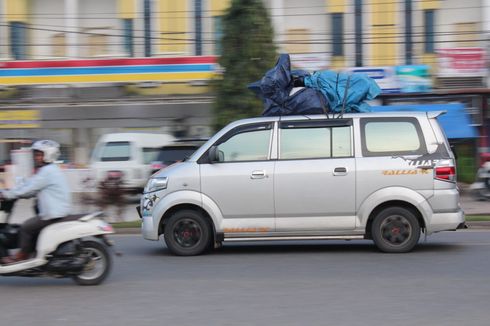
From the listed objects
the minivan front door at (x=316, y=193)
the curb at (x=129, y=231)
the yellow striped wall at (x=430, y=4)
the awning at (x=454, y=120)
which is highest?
the yellow striped wall at (x=430, y=4)

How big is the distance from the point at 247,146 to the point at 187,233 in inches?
58.1

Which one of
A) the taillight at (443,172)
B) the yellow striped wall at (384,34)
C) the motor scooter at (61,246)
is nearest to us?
the motor scooter at (61,246)

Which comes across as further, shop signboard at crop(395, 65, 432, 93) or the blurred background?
the blurred background

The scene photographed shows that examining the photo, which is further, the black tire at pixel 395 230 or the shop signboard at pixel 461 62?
the shop signboard at pixel 461 62

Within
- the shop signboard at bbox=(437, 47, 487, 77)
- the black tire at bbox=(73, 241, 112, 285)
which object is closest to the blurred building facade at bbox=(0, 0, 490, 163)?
the shop signboard at bbox=(437, 47, 487, 77)

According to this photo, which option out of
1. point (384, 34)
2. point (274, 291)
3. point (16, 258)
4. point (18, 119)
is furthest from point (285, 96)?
point (18, 119)

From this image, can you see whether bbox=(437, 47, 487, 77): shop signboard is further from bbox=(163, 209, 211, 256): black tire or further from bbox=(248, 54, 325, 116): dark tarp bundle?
bbox=(163, 209, 211, 256): black tire

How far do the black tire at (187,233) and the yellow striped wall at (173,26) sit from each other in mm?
20001

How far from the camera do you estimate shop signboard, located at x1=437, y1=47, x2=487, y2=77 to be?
25797mm

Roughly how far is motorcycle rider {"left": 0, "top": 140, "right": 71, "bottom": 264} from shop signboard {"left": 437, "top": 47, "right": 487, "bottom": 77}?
21.1m

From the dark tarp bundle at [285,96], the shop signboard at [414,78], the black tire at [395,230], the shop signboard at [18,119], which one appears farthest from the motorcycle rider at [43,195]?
the shop signboard at [18,119]

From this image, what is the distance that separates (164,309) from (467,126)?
16852mm

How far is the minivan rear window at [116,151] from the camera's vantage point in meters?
22.0

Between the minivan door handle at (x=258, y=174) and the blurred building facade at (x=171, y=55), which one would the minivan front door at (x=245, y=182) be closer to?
the minivan door handle at (x=258, y=174)
